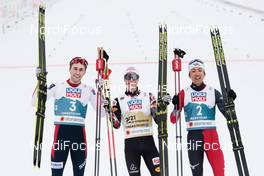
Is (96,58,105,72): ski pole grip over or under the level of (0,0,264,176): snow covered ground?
under

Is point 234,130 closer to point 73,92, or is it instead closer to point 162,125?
point 162,125

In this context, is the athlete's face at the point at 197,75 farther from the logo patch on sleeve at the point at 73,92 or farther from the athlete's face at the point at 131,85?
the logo patch on sleeve at the point at 73,92

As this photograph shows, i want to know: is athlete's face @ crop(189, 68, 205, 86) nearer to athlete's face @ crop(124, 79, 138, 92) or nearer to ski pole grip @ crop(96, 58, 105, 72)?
athlete's face @ crop(124, 79, 138, 92)

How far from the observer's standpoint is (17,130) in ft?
14.4

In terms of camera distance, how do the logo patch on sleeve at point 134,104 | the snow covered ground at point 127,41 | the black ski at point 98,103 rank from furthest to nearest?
the snow covered ground at point 127,41
the black ski at point 98,103
the logo patch on sleeve at point 134,104

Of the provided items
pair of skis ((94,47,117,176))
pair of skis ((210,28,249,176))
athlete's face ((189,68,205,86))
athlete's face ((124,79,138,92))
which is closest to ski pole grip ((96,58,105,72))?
pair of skis ((94,47,117,176))

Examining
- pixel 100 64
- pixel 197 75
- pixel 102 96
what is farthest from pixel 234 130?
pixel 100 64

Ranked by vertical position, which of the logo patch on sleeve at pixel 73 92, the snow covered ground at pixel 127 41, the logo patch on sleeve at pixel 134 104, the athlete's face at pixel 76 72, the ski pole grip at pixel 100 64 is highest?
the snow covered ground at pixel 127 41

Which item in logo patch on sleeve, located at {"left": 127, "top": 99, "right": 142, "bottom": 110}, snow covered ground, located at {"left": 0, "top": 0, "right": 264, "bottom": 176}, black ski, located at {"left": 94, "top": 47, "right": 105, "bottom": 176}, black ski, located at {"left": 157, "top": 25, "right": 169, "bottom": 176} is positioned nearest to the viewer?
black ski, located at {"left": 157, "top": 25, "right": 169, "bottom": 176}

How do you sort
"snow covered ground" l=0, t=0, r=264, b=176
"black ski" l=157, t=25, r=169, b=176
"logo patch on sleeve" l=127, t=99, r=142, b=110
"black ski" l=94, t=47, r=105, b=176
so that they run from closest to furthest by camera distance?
"black ski" l=157, t=25, r=169, b=176 < "logo patch on sleeve" l=127, t=99, r=142, b=110 < "black ski" l=94, t=47, r=105, b=176 < "snow covered ground" l=0, t=0, r=264, b=176

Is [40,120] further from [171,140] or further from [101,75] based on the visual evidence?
[171,140]

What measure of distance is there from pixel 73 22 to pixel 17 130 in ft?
5.27

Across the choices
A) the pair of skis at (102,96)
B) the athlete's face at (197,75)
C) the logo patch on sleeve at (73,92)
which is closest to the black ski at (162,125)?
the athlete's face at (197,75)

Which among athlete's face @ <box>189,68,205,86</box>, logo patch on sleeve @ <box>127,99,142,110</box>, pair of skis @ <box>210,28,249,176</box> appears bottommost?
pair of skis @ <box>210,28,249,176</box>
